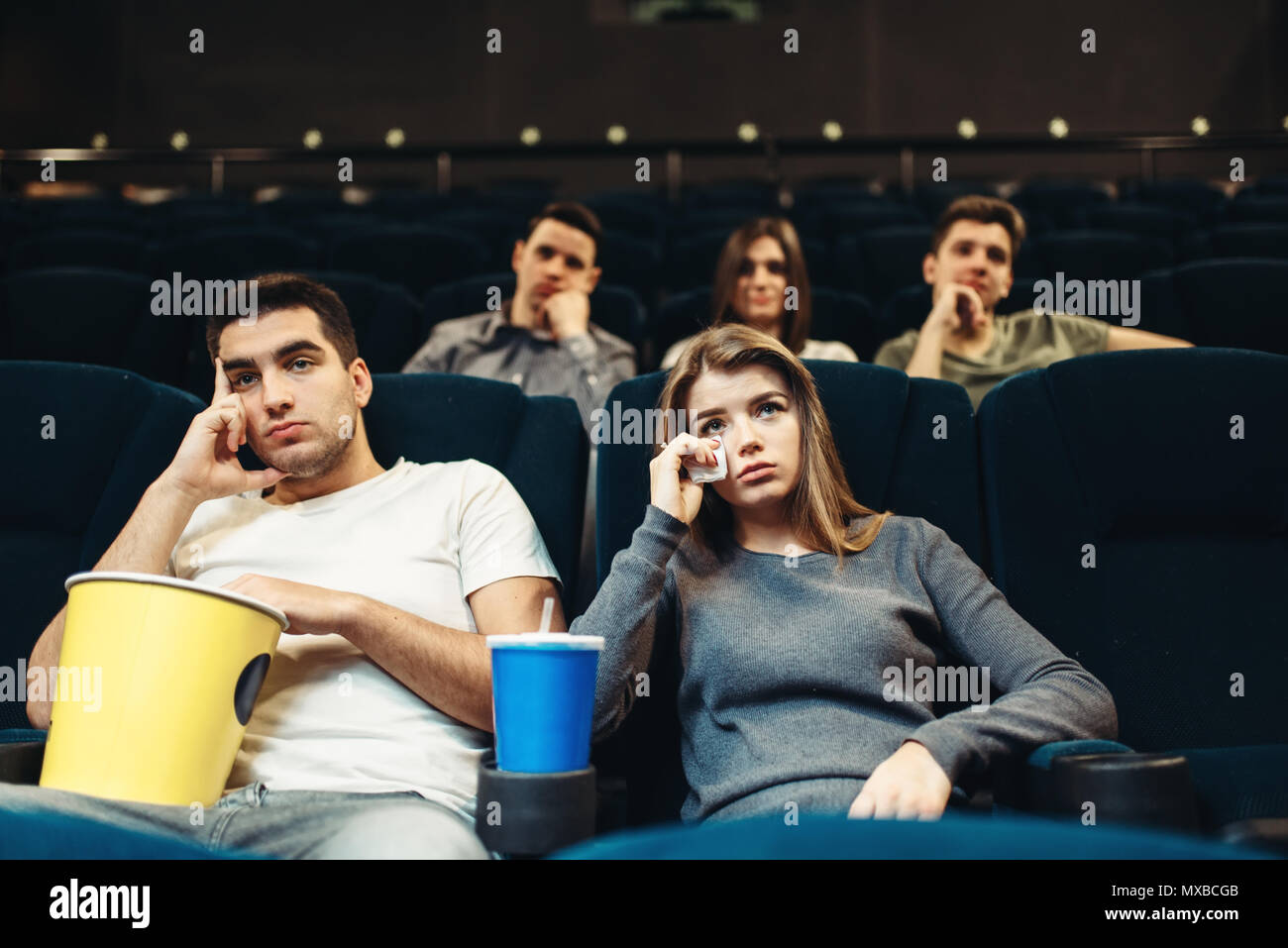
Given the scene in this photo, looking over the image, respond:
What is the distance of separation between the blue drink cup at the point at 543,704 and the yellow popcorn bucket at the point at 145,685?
252 millimetres

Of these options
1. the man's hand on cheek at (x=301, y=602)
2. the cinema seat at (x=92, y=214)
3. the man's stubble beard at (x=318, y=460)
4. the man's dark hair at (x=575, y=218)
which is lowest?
the man's hand on cheek at (x=301, y=602)

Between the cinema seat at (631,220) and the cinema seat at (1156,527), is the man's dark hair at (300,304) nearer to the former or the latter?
the cinema seat at (1156,527)

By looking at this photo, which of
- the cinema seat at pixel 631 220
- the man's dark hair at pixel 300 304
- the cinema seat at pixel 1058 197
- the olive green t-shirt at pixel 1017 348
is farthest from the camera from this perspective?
the cinema seat at pixel 1058 197

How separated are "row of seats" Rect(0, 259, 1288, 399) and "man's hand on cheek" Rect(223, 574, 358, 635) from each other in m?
1.28

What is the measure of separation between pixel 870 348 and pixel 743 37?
4.92 m

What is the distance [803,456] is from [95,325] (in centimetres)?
185

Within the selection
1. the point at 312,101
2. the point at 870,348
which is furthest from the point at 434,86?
the point at 870,348

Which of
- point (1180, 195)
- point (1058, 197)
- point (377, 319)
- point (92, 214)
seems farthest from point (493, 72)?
point (377, 319)

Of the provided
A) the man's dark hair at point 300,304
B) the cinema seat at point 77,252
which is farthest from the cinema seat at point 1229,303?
the cinema seat at point 77,252

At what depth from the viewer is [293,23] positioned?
6.90 metres

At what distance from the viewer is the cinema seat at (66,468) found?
1.30m

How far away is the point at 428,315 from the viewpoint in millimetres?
2582
